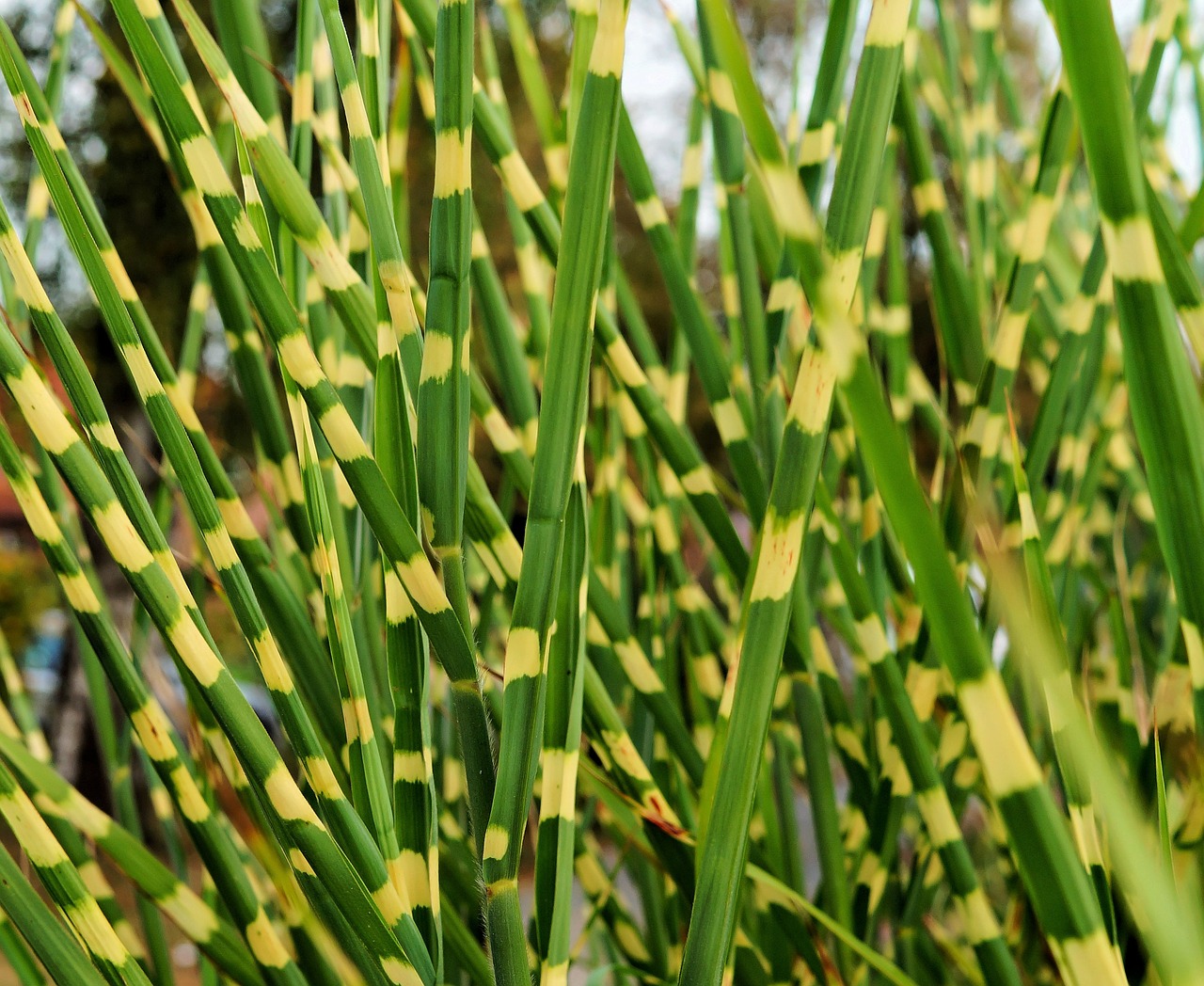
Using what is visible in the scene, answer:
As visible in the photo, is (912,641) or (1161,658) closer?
(912,641)

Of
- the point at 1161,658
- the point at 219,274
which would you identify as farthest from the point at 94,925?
the point at 1161,658

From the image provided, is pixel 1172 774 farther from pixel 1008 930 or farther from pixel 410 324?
pixel 410 324

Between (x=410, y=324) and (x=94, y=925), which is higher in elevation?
(x=410, y=324)

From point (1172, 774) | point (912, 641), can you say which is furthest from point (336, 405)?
point (1172, 774)

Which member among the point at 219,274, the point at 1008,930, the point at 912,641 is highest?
the point at 219,274

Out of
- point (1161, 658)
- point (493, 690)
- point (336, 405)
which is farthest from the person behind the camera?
point (1161, 658)

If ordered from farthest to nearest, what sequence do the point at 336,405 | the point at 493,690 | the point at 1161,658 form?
the point at 1161,658
the point at 493,690
the point at 336,405
